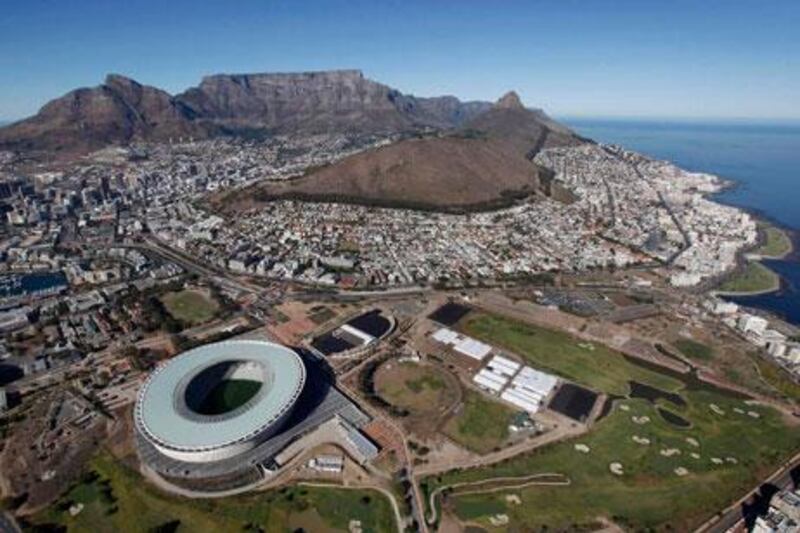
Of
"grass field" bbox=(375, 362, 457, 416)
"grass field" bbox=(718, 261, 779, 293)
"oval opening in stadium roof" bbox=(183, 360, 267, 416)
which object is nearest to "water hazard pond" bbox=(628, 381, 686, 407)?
"grass field" bbox=(375, 362, 457, 416)

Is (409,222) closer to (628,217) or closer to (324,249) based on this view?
(324,249)

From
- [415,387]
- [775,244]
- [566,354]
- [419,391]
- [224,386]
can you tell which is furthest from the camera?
[775,244]

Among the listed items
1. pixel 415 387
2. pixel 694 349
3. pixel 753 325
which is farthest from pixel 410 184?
pixel 753 325

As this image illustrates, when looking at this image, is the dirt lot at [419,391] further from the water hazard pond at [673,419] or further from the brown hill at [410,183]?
the brown hill at [410,183]

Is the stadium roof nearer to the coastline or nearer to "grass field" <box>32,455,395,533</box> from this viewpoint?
"grass field" <box>32,455,395,533</box>

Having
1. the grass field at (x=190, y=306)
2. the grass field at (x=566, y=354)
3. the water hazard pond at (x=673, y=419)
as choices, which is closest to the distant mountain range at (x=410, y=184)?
the grass field at (x=190, y=306)

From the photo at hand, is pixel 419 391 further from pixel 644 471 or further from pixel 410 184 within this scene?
pixel 410 184

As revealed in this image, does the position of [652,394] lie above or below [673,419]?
above
